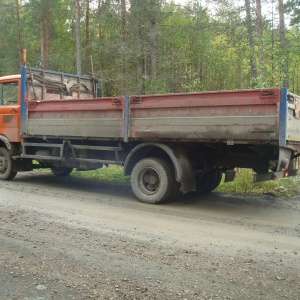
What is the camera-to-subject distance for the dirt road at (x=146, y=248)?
11.3 ft

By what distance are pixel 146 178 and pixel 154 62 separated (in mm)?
10679

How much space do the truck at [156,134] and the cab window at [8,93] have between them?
0.03 metres

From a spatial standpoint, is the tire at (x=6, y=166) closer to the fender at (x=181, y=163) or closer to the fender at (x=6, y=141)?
the fender at (x=6, y=141)

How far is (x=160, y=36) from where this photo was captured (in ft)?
59.4

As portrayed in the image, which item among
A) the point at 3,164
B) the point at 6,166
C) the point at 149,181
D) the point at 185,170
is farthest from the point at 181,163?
the point at 3,164

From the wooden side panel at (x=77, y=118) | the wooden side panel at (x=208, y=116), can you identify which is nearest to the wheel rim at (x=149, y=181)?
the wooden side panel at (x=208, y=116)

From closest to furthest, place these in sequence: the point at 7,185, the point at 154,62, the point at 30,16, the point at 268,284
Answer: the point at 268,284
the point at 7,185
the point at 154,62
the point at 30,16

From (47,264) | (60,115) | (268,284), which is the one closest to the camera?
(268,284)

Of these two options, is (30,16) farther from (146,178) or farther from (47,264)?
(47,264)

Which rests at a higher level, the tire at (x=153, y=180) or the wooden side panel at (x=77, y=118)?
the wooden side panel at (x=77, y=118)

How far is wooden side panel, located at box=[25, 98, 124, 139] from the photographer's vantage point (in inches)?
305

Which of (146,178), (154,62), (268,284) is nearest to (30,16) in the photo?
(154,62)

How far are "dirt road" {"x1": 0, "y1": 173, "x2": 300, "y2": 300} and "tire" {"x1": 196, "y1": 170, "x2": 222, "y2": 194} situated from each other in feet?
2.80

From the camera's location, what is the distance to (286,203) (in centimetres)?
781
